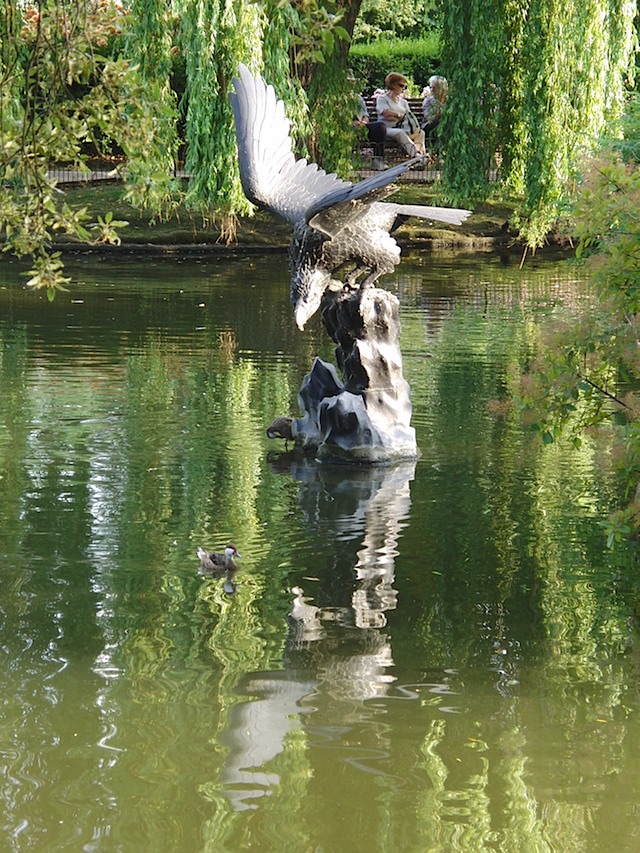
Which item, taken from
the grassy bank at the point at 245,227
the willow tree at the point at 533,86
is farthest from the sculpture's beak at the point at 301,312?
the grassy bank at the point at 245,227

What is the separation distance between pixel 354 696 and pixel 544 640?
1175 mm

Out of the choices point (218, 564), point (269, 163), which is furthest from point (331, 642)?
point (269, 163)

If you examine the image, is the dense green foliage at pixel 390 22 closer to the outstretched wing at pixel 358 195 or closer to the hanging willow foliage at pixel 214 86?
the hanging willow foliage at pixel 214 86

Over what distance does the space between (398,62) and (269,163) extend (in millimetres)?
20660

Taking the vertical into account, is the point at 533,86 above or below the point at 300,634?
above

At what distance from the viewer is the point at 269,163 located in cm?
1097

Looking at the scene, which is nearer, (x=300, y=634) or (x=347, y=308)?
(x=300, y=634)

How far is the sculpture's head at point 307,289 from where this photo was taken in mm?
9914

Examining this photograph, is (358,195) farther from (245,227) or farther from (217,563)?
(245,227)

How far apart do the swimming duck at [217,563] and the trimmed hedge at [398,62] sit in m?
23.7

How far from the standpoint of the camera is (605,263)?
7395mm

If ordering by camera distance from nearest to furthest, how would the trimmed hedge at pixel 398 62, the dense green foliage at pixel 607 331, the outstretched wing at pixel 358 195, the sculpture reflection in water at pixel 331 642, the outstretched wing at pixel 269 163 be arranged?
the sculpture reflection in water at pixel 331 642 < the dense green foliage at pixel 607 331 < the outstretched wing at pixel 358 195 < the outstretched wing at pixel 269 163 < the trimmed hedge at pixel 398 62

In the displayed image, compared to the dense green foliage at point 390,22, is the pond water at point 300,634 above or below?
below

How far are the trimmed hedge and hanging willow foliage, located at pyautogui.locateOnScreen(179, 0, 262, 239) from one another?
43.0ft
